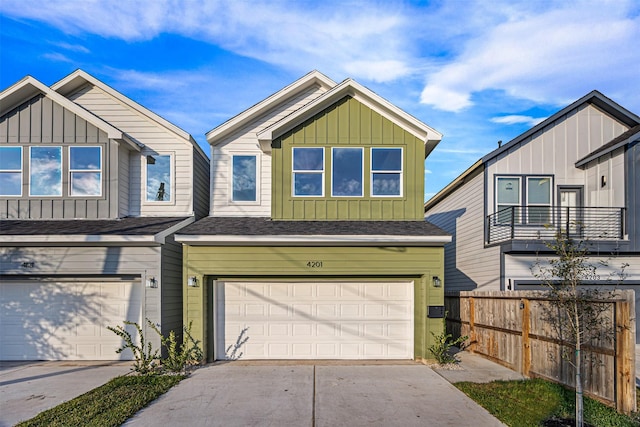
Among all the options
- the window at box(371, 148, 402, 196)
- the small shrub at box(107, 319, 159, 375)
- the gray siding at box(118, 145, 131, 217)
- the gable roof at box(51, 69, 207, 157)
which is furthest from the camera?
the gable roof at box(51, 69, 207, 157)

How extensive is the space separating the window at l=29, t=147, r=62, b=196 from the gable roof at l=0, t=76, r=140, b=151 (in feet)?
3.74

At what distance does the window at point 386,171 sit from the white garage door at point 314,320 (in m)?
2.42

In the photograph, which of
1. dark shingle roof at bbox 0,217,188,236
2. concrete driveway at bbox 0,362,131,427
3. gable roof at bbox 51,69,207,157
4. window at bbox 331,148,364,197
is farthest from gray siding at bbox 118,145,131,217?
window at bbox 331,148,364,197

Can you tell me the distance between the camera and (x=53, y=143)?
432 inches

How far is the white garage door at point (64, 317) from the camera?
32.3 feet

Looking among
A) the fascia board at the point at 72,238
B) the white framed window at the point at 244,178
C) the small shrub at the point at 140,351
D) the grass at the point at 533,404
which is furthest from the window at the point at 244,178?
the grass at the point at 533,404

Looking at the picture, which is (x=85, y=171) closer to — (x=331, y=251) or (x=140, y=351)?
(x=140, y=351)

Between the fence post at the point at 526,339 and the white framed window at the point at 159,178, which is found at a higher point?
the white framed window at the point at 159,178

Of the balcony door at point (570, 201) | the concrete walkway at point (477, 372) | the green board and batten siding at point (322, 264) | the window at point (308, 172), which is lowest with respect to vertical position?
the concrete walkway at point (477, 372)

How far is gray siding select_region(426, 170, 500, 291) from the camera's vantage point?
12.7 m

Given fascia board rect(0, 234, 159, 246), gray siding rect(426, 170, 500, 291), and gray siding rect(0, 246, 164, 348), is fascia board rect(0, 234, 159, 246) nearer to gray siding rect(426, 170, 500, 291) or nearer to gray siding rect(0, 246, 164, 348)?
gray siding rect(0, 246, 164, 348)

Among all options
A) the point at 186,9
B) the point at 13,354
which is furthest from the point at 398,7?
the point at 13,354

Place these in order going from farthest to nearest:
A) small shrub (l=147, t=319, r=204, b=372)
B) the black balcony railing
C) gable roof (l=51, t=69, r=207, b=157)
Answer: the black balcony railing, gable roof (l=51, t=69, r=207, b=157), small shrub (l=147, t=319, r=204, b=372)

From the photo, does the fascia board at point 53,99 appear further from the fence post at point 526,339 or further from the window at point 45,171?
the fence post at point 526,339
